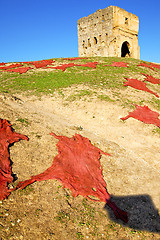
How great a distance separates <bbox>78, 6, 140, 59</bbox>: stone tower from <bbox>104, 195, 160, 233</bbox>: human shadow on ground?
2885 centimetres

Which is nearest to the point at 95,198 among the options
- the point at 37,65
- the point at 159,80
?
the point at 159,80

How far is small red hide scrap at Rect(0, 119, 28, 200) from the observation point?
17.3 ft

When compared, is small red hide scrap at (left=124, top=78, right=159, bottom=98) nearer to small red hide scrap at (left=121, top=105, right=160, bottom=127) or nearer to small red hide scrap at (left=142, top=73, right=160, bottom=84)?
small red hide scrap at (left=142, top=73, right=160, bottom=84)

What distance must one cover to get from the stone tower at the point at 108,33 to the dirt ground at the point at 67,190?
22104 millimetres

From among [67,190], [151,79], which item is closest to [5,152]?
[67,190]

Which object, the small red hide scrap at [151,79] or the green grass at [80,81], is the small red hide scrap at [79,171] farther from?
the small red hide scrap at [151,79]

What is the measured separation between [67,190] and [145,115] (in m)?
8.04

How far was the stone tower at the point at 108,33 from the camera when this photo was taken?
30.5 m

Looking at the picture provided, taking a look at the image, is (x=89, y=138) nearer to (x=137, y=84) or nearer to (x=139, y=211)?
(x=139, y=211)

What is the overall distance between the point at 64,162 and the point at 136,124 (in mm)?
5951

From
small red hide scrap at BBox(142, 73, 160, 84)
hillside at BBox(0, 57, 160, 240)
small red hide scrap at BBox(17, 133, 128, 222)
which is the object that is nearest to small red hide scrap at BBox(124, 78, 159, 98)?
hillside at BBox(0, 57, 160, 240)

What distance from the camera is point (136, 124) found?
36.8ft

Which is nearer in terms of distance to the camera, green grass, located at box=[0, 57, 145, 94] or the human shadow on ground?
the human shadow on ground

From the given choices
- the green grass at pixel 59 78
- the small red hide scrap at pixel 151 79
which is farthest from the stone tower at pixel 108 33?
the small red hide scrap at pixel 151 79
